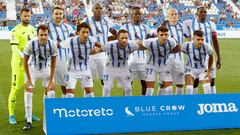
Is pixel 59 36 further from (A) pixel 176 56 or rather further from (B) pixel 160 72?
(A) pixel 176 56

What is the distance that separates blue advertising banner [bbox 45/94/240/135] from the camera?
7.06 m

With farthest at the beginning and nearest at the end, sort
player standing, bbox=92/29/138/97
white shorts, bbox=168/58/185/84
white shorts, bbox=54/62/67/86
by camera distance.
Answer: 1. white shorts, bbox=168/58/185/84
2. white shorts, bbox=54/62/67/86
3. player standing, bbox=92/29/138/97

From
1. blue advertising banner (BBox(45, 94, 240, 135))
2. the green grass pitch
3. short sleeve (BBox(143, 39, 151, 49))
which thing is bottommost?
the green grass pitch

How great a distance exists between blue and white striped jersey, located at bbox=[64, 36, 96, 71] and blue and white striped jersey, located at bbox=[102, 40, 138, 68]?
326 millimetres

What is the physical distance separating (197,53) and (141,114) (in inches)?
82.1

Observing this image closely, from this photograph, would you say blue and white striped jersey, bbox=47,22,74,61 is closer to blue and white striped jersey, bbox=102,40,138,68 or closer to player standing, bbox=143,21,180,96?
blue and white striped jersey, bbox=102,40,138,68

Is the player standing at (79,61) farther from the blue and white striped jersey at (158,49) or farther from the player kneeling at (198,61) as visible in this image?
the player kneeling at (198,61)

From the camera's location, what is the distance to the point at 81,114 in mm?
7121

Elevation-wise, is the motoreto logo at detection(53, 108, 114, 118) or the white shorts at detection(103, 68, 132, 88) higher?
the white shorts at detection(103, 68, 132, 88)

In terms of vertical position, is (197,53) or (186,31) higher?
(186,31)

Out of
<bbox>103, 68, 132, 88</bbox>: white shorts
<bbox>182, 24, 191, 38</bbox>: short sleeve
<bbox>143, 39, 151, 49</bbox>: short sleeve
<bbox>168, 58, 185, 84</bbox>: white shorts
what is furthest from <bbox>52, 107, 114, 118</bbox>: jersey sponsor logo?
<bbox>182, 24, 191, 38</bbox>: short sleeve

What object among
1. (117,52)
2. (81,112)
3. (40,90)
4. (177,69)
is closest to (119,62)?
(117,52)

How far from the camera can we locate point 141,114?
7.33m

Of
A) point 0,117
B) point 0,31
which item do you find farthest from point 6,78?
point 0,31
